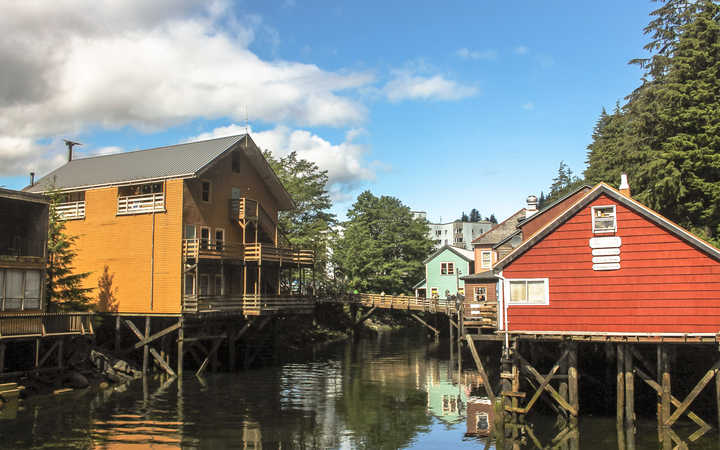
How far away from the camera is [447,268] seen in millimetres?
63875

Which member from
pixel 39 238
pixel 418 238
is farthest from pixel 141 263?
pixel 418 238

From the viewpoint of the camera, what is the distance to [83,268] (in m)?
37.4

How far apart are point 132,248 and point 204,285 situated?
4.69m

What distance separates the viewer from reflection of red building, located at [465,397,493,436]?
22.0 m

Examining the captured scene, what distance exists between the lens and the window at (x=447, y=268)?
63562 millimetres

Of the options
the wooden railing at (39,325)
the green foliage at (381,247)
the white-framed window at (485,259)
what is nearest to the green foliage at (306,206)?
the green foliage at (381,247)

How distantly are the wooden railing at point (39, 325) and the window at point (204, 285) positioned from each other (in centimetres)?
714

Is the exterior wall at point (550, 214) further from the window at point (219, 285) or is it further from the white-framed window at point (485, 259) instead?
the window at point (219, 285)

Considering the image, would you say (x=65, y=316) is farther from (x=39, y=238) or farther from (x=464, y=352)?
(x=464, y=352)

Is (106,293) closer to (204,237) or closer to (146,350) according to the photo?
(146,350)

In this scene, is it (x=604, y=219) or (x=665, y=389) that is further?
(x=604, y=219)

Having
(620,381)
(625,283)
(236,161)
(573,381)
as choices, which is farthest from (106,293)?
(625,283)

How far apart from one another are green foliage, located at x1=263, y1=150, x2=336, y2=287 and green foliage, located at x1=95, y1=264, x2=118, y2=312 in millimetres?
23986

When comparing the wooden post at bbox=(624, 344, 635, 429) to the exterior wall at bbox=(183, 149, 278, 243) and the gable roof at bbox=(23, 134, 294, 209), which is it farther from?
the exterior wall at bbox=(183, 149, 278, 243)
